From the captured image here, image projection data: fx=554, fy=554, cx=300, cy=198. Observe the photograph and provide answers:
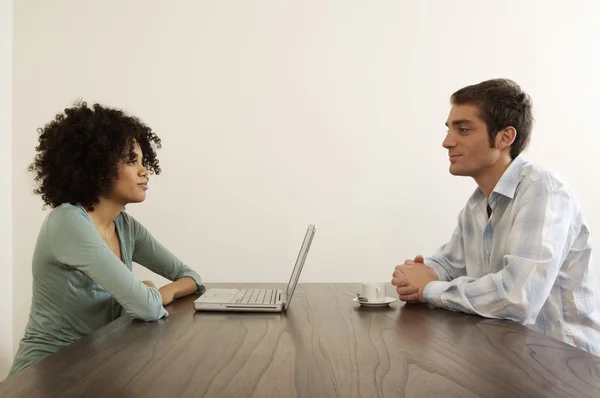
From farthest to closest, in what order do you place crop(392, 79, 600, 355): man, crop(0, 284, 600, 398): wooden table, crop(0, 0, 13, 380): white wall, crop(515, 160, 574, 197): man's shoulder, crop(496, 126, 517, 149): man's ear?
crop(0, 0, 13, 380): white wall → crop(496, 126, 517, 149): man's ear → crop(515, 160, 574, 197): man's shoulder → crop(392, 79, 600, 355): man → crop(0, 284, 600, 398): wooden table

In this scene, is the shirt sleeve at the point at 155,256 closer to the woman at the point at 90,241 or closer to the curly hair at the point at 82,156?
the woman at the point at 90,241

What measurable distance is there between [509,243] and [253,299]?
73 cm

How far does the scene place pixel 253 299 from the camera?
1.57 meters

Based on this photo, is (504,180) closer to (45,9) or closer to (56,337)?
(56,337)

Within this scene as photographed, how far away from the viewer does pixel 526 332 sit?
45.6 inches

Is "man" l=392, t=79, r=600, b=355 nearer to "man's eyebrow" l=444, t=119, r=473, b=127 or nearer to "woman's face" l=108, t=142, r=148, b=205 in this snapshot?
"man's eyebrow" l=444, t=119, r=473, b=127

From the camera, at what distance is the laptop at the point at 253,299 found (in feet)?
4.71

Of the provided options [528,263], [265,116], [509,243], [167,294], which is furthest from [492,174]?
[265,116]

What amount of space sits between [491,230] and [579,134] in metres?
1.43

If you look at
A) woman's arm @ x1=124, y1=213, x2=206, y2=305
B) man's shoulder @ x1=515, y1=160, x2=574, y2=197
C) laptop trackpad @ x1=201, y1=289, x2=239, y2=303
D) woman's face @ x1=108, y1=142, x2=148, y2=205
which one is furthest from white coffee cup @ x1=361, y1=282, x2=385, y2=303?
woman's face @ x1=108, y1=142, x2=148, y2=205

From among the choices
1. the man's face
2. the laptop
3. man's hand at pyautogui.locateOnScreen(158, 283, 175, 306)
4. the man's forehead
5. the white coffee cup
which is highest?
the man's forehead

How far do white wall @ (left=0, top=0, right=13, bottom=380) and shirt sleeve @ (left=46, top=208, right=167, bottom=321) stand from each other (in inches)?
55.6

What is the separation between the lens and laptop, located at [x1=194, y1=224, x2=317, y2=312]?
1.43 meters

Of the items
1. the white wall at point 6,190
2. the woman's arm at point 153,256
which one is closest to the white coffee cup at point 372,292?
the woman's arm at point 153,256
